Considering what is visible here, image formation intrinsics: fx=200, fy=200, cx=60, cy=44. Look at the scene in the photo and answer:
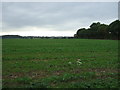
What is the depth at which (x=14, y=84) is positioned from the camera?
7.89 meters

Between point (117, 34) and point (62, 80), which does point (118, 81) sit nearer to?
point (62, 80)

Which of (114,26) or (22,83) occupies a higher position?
(114,26)

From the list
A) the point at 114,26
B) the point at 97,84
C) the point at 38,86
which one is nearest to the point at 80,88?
the point at 97,84

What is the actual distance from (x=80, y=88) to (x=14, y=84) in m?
2.64

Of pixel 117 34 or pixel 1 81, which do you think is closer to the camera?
pixel 1 81

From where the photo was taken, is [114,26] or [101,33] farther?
[101,33]

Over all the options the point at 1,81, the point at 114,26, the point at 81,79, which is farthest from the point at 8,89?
A: the point at 114,26

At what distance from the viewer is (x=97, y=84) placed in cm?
772

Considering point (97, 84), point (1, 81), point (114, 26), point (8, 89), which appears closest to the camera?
point (8, 89)

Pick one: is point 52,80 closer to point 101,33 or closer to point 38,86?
point 38,86

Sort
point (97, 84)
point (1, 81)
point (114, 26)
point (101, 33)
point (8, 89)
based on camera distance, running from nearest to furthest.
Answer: point (8, 89) → point (97, 84) → point (1, 81) → point (114, 26) → point (101, 33)

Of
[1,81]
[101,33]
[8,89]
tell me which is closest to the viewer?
[8,89]

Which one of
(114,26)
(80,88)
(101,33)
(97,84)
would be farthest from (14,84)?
(101,33)

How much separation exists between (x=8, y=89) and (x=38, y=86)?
42.0 inches
